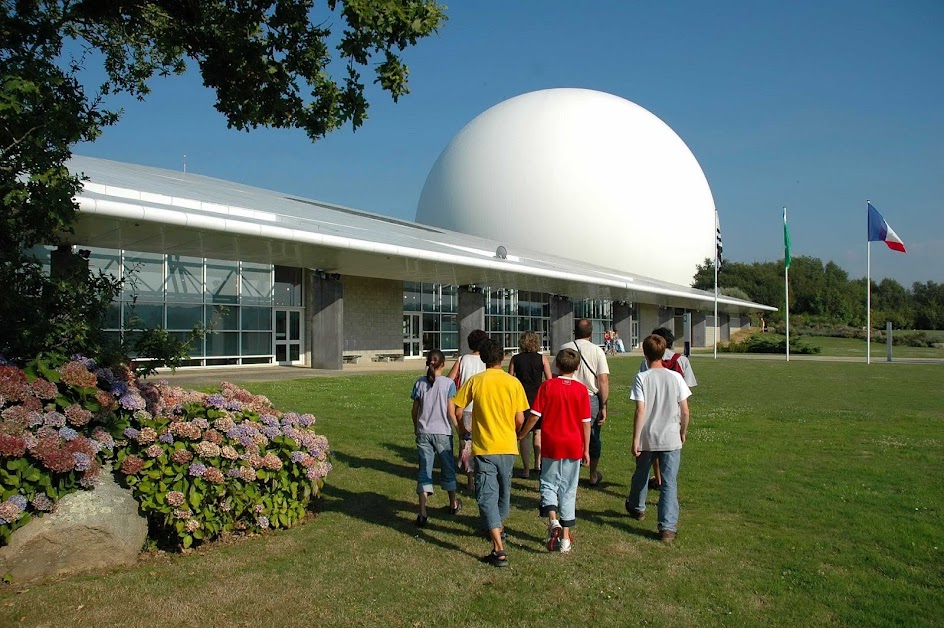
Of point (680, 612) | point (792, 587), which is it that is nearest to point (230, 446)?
point (680, 612)

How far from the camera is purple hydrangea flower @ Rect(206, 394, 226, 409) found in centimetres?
599

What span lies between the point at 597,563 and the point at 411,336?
88.0ft

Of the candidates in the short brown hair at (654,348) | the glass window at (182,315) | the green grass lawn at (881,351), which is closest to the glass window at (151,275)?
the glass window at (182,315)

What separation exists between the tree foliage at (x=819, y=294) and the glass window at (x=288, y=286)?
148ft

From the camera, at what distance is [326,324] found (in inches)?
966

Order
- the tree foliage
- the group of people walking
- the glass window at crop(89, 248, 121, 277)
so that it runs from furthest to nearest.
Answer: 1. the tree foliage
2. the glass window at crop(89, 248, 121, 277)
3. the group of people walking

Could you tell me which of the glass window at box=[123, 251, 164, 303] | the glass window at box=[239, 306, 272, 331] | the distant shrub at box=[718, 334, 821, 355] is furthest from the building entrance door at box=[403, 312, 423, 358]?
the distant shrub at box=[718, 334, 821, 355]

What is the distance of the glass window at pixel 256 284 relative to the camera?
78.9 feet

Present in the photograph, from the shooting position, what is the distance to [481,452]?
5.36m

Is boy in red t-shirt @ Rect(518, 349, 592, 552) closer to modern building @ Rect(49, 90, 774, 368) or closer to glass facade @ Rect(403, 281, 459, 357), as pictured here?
modern building @ Rect(49, 90, 774, 368)

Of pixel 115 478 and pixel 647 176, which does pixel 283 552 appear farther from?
pixel 647 176

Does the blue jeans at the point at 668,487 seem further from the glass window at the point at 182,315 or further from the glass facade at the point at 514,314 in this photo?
the glass facade at the point at 514,314

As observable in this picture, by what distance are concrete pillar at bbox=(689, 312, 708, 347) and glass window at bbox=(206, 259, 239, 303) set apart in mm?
43154

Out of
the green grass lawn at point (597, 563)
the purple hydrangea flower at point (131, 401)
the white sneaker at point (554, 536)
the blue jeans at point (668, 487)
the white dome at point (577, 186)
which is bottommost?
the green grass lawn at point (597, 563)
